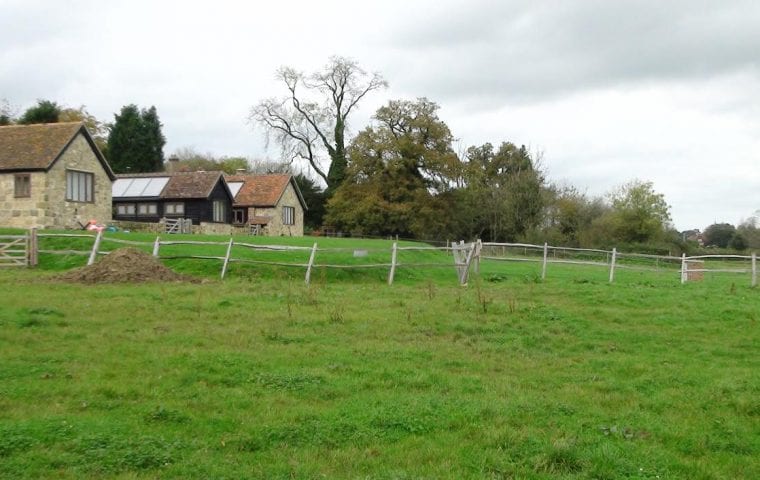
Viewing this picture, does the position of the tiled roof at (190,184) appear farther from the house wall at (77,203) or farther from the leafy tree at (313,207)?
the leafy tree at (313,207)

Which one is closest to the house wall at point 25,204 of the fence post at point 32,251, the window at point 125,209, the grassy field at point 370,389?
the fence post at point 32,251

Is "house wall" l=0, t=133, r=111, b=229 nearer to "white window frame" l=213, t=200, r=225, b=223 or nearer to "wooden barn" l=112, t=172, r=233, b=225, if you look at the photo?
"wooden barn" l=112, t=172, r=233, b=225

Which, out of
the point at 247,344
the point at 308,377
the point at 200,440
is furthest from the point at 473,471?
the point at 247,344

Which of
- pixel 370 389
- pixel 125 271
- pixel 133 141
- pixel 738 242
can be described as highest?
pixel 133 141

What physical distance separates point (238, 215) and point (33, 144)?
2286cm

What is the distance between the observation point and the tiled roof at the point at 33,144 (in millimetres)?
32406

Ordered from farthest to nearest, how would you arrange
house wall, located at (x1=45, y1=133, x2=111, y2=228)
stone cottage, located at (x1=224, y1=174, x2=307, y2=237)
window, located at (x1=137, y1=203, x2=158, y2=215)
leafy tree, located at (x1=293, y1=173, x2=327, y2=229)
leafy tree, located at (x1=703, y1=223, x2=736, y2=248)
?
leafy tree, located at (x1=703, y1=223, x2=736, y2=248) → leafy tree, located at (x1=293, y1=173, x2=327, y2=229) → stone cottage, located at (x1=224, y1=174, x2=307, y2=237) → window, located at (x1=137, y1=203, x2=158, y2=215) → house wall, located at (x1=45, y1=133, x2=111, y2=228)

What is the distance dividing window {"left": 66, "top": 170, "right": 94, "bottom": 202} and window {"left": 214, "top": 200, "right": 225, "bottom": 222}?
13.2 metres

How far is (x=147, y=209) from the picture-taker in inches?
1913

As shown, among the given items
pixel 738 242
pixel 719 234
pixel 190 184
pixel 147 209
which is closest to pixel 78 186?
pixel 190 184

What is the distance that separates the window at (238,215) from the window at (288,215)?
11.2 ft

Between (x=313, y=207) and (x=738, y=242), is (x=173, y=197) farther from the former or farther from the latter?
(x=738, y=242)

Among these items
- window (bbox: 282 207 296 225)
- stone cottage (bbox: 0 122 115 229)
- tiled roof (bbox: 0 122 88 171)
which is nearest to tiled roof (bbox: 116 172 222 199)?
A: window (bbox: 282 207 296 225)

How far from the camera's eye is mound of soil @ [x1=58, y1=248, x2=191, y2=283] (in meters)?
17.2
